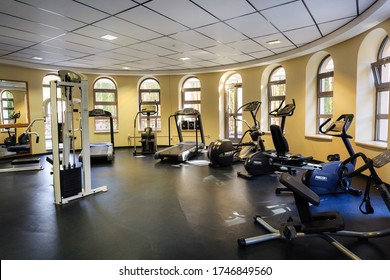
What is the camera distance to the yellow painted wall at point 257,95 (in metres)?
5.53

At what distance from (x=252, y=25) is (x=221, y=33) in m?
0.70

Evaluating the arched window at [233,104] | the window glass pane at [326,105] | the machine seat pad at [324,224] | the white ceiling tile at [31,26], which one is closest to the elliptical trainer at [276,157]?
the machine seat pad at [324,224]

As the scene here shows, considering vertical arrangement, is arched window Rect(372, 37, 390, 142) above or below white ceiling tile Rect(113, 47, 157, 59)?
below

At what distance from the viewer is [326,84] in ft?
22.5

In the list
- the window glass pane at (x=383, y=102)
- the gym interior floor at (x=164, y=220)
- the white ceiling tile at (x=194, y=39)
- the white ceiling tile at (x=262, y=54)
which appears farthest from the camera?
the white ceiling tile at (x=262, y=54)

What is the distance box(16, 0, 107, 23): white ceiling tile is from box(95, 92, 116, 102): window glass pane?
19.3ft

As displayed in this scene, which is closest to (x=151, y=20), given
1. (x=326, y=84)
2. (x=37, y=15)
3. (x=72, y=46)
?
(x=37, y=15)

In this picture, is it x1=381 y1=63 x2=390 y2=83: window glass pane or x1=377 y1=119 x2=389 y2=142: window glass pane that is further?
x1=377 y1=119 x2=389 y2=142: window glass pane

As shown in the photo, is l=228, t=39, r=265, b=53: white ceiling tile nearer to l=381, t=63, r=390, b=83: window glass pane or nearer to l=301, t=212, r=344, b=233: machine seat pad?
l=381, t=63, r=390, b=83: window glass pane

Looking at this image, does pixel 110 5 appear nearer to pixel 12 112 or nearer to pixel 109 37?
pixel 109 37

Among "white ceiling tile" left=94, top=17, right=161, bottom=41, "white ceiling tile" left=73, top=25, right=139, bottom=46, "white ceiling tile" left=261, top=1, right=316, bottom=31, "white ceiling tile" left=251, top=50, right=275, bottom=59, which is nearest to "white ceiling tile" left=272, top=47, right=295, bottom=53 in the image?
A: "white ceiling tile" left=251, top=50, right=275, bottom=59

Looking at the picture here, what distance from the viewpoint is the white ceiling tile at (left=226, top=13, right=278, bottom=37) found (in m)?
4.63

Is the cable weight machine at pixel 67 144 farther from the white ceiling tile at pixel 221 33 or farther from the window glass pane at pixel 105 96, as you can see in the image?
the window glass pane at pixel 105 96

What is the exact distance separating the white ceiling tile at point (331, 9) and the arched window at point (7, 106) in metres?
8.23
